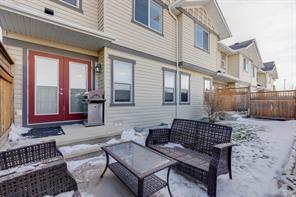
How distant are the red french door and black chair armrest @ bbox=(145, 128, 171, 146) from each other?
3423 millimetres

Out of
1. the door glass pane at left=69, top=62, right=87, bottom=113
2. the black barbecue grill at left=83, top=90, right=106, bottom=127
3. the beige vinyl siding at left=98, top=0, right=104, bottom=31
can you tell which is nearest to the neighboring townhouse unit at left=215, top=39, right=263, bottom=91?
the beige vinyl siding at left=98, top=0, right=104, bottom=31

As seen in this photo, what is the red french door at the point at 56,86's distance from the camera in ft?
16.0

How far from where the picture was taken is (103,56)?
5629mm

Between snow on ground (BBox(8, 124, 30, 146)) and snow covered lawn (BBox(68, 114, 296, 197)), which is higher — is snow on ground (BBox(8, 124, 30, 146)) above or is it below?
above

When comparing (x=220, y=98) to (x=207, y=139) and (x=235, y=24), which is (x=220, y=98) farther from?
(x=235, y=24)

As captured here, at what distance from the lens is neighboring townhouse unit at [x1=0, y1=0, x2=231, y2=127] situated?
457 centimetres

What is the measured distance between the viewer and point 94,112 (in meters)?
5.32

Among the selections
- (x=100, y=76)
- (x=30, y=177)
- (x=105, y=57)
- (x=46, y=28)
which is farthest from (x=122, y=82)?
(x=30, y=177)

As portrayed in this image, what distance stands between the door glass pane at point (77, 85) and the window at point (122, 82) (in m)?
1.12

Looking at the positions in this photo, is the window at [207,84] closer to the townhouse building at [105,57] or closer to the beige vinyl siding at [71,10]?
the townhouse building at [105,57]

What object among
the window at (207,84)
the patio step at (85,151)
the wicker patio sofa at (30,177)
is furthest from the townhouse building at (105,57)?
the wicker patio sofa at (30,177)

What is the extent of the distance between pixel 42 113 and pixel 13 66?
1.54 m

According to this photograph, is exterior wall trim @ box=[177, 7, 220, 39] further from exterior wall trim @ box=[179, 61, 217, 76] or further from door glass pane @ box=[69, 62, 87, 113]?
door glass pane @ box=[69, 62, 87, 113]

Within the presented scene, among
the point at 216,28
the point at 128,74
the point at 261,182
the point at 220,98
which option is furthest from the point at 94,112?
the point at 216,28
